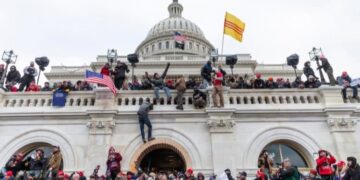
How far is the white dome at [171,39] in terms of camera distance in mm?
78062

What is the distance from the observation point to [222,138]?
40.1ft

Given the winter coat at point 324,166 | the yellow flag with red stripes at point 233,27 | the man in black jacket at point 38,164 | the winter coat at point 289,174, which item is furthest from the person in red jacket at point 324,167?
the yellow flag with red stripes at point 233,27

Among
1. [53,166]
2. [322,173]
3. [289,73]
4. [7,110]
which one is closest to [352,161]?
[322,173]

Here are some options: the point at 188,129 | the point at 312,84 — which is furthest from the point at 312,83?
the point at 188,129

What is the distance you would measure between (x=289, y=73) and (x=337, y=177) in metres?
43.5

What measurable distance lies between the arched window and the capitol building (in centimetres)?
4

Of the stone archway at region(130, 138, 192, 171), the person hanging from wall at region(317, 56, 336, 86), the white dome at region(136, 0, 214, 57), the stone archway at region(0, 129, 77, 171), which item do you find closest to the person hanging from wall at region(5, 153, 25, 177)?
the stone archway at region(0, 129, 77, 171)

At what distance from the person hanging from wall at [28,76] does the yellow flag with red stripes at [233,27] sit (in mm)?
13128

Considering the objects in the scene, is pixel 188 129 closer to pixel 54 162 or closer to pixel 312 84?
pixel 54 162

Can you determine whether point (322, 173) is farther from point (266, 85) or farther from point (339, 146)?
point (266, 85)

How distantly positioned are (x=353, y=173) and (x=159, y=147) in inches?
292

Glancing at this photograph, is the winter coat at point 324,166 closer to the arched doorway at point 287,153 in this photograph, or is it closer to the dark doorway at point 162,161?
the arched doorway at point 287,153

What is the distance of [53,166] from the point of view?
10.0 meters

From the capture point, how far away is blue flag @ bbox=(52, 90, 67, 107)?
1316 centimetres
